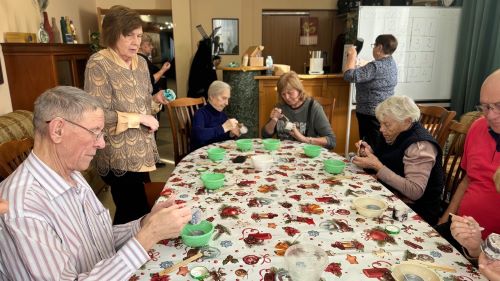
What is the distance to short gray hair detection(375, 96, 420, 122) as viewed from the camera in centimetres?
173

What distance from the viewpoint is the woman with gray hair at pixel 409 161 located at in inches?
64.3

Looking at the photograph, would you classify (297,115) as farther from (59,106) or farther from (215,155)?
(59,106)

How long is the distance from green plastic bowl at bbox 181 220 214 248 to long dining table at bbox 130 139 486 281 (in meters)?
0.02

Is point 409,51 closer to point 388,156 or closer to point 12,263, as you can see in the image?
point 388,156

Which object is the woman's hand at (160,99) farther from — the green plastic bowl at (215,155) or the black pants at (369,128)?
the black pants at (369,128)

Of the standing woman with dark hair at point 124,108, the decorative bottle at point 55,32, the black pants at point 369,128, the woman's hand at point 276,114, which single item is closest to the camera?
the standing woman with dark hair at point 124,108

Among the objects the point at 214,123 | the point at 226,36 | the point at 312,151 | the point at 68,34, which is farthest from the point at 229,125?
the point at 226,36

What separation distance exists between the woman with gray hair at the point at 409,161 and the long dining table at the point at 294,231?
3.9 inches

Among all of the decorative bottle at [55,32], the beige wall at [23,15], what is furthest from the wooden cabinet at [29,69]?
the decorative bottle at [55,32]

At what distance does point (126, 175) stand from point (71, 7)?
3630mm

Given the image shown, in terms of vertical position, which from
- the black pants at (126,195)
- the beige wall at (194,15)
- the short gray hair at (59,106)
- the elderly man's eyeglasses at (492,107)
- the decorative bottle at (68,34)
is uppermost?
the beige wall at (194,15)

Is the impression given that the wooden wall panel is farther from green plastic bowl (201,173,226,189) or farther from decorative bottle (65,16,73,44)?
green plastic bowl (201,173,226,189)

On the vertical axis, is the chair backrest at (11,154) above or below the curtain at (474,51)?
below

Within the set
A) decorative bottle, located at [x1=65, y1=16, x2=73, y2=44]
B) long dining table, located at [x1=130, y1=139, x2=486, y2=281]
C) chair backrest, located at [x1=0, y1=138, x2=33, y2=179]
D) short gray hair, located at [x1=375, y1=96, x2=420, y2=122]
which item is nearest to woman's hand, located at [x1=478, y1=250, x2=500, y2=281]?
long dining table, located at [x1=130, y1=139, x2=486, y2=281]
